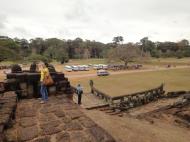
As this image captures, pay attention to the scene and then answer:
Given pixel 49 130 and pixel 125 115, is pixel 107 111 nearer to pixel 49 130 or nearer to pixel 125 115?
pixel 125 115

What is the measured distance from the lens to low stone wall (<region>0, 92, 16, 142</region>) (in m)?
3.97

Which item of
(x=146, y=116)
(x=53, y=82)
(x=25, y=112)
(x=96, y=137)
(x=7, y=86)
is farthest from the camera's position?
(x=146, y=116)

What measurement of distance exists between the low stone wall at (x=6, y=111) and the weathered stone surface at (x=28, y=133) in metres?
0.33

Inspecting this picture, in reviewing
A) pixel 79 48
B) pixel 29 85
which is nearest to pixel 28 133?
pixel 29 85

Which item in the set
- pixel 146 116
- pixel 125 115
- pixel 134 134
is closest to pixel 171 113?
pixel 146 116

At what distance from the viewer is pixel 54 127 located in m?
4.24

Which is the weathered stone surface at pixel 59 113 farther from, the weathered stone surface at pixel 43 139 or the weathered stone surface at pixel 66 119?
the weathered stone surface at pixel 43 139

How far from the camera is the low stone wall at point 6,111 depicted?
3967 millimetres

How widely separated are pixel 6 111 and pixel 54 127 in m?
1.35

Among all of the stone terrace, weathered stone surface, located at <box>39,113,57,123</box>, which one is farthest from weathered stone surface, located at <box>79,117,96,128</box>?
weathered stone surface, located at <box>39,113,57,123</box>

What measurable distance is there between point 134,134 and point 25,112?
5908 mm

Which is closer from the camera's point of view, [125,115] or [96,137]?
[96,137]

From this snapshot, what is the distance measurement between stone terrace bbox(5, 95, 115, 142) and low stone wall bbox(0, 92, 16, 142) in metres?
0.15

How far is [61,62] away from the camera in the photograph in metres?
76.9
